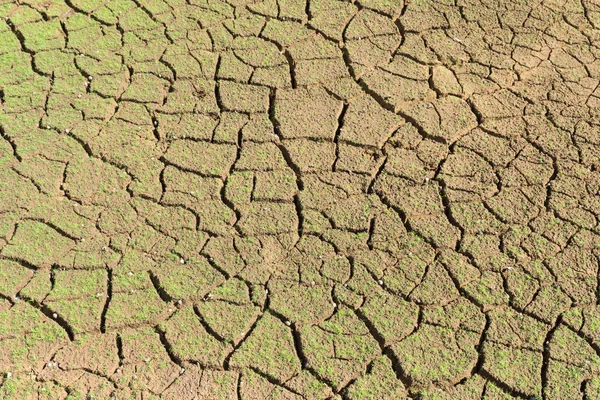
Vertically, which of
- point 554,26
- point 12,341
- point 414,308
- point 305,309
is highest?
point 554,26

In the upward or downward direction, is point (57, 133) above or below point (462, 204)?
below

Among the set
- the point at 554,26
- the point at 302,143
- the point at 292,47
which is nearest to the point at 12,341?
the point at 302,143

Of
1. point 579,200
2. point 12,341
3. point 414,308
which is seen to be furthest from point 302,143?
point 12,341

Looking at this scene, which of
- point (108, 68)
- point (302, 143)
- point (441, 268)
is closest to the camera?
point (441, 268)

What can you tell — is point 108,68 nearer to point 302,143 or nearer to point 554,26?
point 302,143

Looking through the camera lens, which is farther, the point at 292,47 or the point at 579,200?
the point at 292,47

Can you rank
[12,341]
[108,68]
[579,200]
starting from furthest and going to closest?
1. [108,68]
2. [579,200]
3. [12,341]

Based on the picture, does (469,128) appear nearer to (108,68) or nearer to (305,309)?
(305,309)
